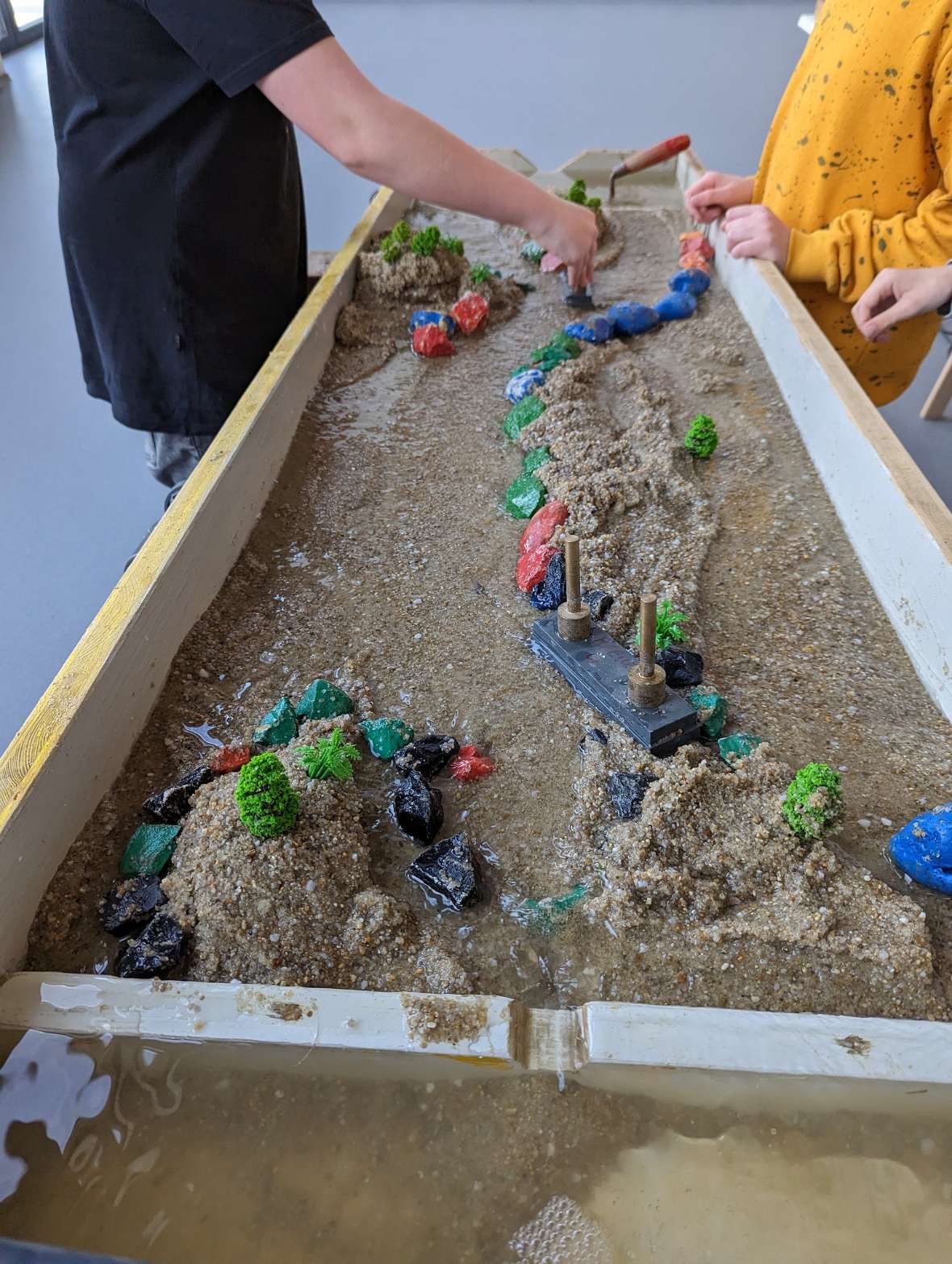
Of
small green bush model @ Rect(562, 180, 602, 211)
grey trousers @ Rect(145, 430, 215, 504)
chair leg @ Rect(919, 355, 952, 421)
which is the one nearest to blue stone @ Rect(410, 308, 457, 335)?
grey trousers @ Rect(145, 430, 215, 504)

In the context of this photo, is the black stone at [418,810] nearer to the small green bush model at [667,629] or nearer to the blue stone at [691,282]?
the small green bush model at [667,629]

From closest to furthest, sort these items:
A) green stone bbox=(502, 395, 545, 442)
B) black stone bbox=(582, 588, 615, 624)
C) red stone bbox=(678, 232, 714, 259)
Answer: black stone bbox=(582, 588, 615, 624)
green stone bbox=(502, 395, 545, 442)
red stone bbox=(678, 232, 714, 259)

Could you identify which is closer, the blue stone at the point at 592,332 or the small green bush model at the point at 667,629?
the small green bush model at the point at 667,629

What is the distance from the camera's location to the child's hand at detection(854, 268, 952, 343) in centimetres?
128

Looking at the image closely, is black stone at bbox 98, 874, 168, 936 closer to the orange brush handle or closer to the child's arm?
the child's arm

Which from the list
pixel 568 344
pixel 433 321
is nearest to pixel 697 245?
pixel 568 344

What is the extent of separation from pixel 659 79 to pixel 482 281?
5137mm

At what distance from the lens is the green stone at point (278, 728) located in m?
0.88

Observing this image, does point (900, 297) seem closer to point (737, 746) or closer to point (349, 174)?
point (737, 746)

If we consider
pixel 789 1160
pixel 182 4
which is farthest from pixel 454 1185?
pixel 182 4

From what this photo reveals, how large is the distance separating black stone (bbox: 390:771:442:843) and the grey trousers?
86cm

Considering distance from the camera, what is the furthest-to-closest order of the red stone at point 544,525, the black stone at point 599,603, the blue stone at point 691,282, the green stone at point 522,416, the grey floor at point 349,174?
the grey floor at point 349,174 < the blue stone at point 691,282 < the green stone at point 522,416 < the red stone at point 544,525 < the black stone at point 599,603

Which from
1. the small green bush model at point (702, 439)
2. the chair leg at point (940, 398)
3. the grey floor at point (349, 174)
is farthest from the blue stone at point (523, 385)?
the chair leg at point (940, 398)

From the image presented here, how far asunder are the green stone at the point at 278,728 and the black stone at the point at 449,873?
0.20 m
